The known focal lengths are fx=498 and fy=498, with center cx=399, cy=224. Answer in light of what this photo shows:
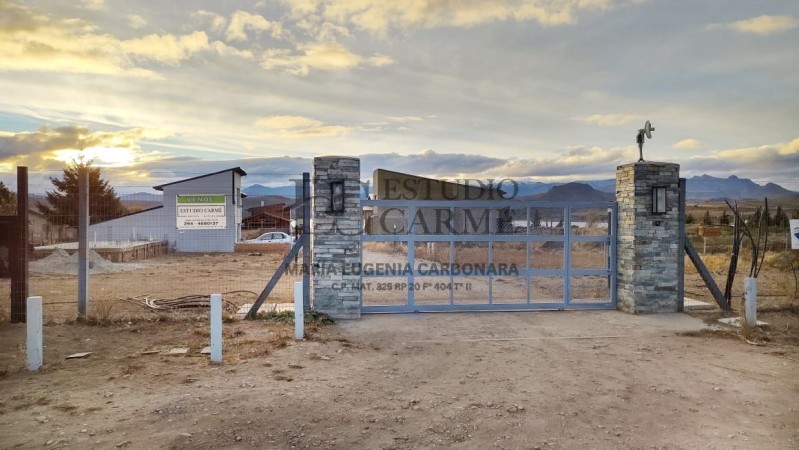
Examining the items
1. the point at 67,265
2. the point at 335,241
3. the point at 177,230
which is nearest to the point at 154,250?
the point at 177,230

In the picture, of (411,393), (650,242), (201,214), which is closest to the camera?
(411,393)

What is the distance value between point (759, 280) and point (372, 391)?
49.2 ft

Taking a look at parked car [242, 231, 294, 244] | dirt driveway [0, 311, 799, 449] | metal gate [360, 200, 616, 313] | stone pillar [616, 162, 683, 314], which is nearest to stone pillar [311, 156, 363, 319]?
metal gate [360, 200, 616, 313]

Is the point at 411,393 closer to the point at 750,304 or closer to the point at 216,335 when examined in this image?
the point at 216,335

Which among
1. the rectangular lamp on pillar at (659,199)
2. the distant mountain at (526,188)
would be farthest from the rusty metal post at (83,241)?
the rectangular lamp on pillar at (659,199)

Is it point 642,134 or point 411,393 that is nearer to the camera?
point 411,393

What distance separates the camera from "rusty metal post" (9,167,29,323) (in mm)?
9047

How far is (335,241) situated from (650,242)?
20.8 feet

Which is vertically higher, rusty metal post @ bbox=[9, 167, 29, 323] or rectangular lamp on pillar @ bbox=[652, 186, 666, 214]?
rectangular lamp on pillar @ bbox=[652, 186, 666, 214]

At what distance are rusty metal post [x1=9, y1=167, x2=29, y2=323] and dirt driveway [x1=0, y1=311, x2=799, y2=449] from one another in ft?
2.43

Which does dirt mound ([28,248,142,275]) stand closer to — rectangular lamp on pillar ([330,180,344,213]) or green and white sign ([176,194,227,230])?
green and white sign ([176,194,227,230])

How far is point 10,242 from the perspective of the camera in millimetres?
9211

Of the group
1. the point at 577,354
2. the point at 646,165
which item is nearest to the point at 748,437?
the point at 577,354

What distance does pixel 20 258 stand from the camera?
9.13 meters
